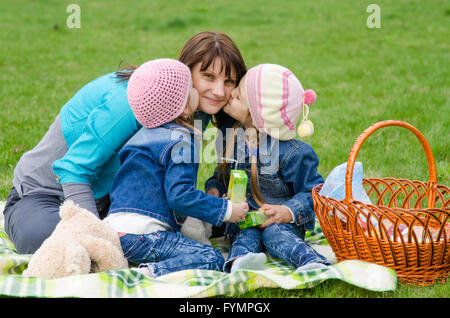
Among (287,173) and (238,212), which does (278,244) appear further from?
(287,173)

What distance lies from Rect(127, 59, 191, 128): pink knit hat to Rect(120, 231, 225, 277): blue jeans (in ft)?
1.69

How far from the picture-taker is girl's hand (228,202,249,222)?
2.60 m

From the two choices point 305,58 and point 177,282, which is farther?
point 305,58

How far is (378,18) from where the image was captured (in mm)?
9320

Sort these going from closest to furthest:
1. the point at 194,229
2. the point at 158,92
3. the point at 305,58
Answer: the point at 158,92, the point at 194,229, the point at 305,58

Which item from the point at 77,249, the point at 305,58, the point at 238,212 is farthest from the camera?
the point at 305,58

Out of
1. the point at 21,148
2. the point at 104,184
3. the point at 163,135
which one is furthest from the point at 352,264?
the point at 21,148

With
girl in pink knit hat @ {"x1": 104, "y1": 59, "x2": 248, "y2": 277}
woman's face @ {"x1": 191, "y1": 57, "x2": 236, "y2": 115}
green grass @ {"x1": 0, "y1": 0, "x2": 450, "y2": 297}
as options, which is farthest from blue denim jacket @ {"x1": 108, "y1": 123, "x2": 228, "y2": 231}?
green grass @ {"x1": 0, "y1": 0, "x2": 450, "y2": 297}

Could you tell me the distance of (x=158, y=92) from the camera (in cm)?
247

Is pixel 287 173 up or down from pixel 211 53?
down

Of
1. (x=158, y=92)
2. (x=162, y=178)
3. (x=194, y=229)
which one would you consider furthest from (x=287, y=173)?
(x=158, y=92)

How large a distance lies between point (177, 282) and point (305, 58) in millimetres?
5665
